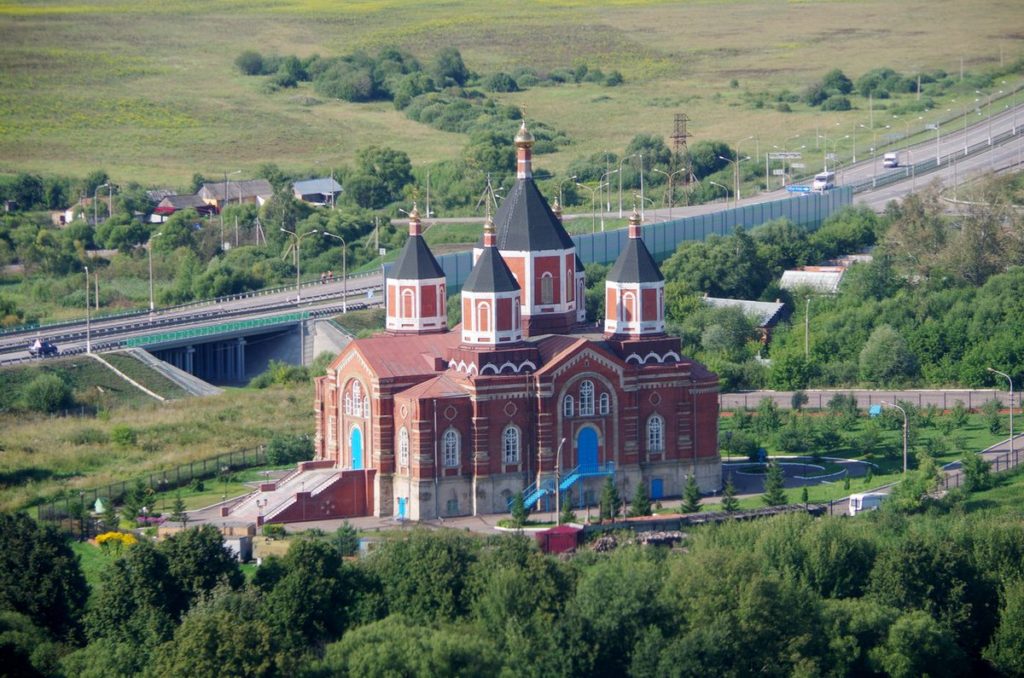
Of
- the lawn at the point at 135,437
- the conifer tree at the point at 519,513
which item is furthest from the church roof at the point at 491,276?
the lawn at the point at 135,437

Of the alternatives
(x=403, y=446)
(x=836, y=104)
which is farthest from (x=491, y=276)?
(x=836, y=104)

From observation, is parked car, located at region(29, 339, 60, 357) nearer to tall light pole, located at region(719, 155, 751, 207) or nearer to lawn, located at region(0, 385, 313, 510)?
lawn, located at region(0, 385, 313, 510)

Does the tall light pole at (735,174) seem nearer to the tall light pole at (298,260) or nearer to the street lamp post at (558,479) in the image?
the tall light pole at (298,260)

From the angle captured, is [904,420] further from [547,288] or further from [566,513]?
[566,513]

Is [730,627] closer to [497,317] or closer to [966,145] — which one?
[497,317]

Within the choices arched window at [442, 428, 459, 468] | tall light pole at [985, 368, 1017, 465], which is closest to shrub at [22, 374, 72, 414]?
arched window at [442, 428, 459, 468]
